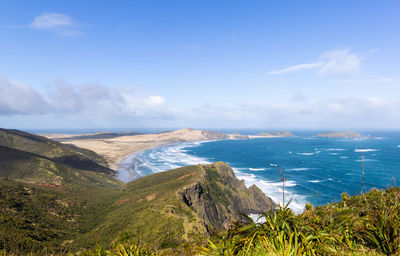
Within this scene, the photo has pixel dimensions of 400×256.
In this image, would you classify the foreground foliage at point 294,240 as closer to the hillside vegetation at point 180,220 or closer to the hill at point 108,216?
the hillside vegetation at point 180,220

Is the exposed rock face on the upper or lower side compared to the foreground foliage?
lower

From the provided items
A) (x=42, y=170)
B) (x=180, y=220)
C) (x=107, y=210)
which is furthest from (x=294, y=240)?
(x=42, y=170)

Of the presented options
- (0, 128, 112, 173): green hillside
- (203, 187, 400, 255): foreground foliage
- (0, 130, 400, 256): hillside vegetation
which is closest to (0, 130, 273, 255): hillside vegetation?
(0, 130, 400, 256): hillside vegetation

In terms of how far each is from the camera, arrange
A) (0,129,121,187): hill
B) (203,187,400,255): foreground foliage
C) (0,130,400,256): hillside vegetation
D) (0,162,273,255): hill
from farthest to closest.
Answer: (0,129,121,187): hill < (0,162,273,255): hill < (0,130,400,256): hillside vegetation < (203,187,400,255): foreground foliage

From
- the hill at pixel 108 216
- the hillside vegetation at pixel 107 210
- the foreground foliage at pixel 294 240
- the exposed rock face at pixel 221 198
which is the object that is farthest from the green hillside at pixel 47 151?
the foreground foliage at pixel 294 240

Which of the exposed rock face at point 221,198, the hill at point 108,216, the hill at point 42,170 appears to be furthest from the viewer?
the hill at point 42,170

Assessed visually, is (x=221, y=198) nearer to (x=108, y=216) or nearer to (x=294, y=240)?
(x=108, y=216)

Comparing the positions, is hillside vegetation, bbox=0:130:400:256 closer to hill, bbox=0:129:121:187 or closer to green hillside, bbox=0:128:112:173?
hill, bbox=0:129:121:187

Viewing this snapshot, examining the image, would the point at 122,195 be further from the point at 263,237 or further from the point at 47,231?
the point at 263,237

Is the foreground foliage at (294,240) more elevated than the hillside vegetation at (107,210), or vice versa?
the foreground foliage at (294,240)
